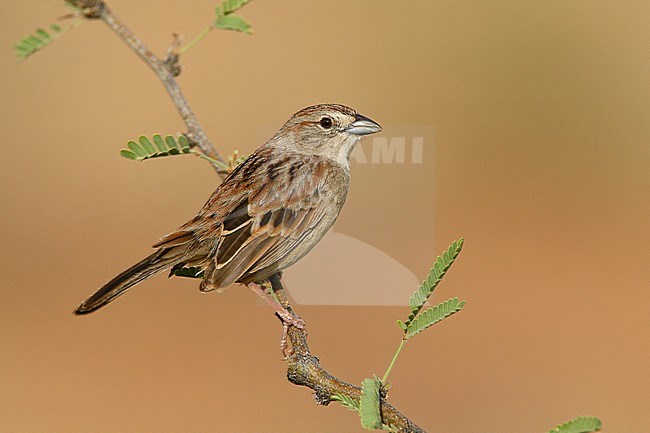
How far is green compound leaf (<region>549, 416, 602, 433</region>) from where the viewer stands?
2354 mm

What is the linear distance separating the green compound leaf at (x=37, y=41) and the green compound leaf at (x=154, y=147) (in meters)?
0.72

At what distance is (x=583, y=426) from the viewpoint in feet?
7.85

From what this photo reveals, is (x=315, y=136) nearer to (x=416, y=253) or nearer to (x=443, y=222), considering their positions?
(x=416, y=253)

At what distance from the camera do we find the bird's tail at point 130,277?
3.57 metres

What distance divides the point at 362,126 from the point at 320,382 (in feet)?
7.37


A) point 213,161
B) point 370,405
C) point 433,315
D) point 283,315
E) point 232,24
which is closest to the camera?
point 370,405

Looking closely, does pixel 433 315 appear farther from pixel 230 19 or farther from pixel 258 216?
pixel 258 216

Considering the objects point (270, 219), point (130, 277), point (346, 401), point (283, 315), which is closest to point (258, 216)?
point (270, 219)

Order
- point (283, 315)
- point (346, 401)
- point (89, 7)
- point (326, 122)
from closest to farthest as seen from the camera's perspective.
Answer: point (346, 401), point (89, 7), point (283, 315), point (326, 122)

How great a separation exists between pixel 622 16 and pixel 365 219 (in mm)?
11302

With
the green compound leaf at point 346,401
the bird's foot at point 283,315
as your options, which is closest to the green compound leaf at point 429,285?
the green compound leaf at point 346,401

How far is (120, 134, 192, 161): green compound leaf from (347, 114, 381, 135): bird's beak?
144cm

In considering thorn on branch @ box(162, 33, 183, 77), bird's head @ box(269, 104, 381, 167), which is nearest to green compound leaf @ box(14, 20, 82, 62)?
thorn on branch @ box(162, 33, 183, 77)

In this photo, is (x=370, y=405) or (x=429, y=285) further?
(x=429, y=285)
